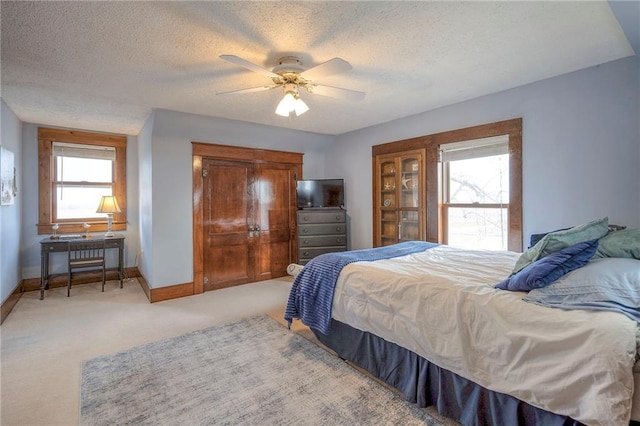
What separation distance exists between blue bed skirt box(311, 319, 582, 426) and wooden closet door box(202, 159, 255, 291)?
2605 mm

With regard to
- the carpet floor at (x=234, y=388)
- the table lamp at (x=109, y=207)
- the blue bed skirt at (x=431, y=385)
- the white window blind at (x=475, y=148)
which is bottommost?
the carpet floor at (x=234, y=388)

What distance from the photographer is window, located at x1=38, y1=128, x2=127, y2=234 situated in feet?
15.1

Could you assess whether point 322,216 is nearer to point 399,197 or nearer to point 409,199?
point 399,197

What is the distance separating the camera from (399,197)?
14.7 ft

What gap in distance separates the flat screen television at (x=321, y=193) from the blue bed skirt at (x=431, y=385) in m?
2.85

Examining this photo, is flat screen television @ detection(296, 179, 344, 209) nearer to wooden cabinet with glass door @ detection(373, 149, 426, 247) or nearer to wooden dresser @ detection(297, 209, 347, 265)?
wooden dresser @ detection(297, 209, 347, 265)

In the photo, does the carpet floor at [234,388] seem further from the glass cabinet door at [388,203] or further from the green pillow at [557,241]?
the glass cabinet door at [388,203]

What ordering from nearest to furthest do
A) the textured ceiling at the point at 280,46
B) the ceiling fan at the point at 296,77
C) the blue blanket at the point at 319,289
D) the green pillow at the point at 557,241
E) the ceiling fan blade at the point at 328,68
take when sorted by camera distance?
1. the green pillow at the point at 557,241
2. the textured ceiling at the point at 280,46
3. the ceiling fan blade at the point at 328,68
4. the ceiling fan at the point at 296,77
5. the blue blanket at the point at 319,289

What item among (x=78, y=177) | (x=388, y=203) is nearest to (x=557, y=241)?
(x=388, y=203)

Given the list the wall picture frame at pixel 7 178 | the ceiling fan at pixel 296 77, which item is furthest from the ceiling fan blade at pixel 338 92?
the wall picture frame at pixel 7 178

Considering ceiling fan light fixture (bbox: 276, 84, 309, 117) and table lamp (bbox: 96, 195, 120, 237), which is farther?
table lamp (bbox: 96, 195, 120, 237)

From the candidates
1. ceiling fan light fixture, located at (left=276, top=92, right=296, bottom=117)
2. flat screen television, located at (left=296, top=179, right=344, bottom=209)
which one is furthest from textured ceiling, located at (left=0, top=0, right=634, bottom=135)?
flat screen television, located at (left=296, top=179, right=344, bottom=209)

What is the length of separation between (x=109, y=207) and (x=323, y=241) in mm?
3406

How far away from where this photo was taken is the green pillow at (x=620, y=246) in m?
1.81
